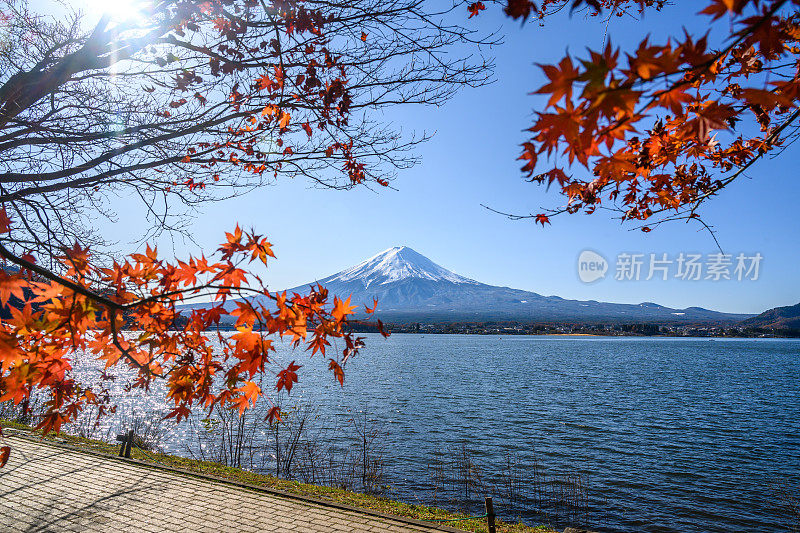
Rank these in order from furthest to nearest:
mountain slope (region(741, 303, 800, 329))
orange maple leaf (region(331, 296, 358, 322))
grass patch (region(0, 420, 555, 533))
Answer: mountain slope (region(741, 303, 800, 329)) → grass patch (region(0, 420, 555, 533)) → orange maple leaf (region(331, 296, 358, 322))

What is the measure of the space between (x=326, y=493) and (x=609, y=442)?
11862mm

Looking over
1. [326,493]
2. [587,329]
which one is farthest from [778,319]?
[326,493]

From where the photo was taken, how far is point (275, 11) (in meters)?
3.15

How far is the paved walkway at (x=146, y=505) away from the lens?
214 inches

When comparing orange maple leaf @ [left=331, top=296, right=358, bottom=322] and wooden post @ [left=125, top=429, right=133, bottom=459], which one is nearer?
orange maple leaf @ [left=331, top=296, right=358, bottom=322]

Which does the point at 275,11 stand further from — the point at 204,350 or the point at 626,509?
the point at 626,509

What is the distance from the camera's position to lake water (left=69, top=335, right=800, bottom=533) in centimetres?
988

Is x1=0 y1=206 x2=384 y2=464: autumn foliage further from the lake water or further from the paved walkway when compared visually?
the lake water

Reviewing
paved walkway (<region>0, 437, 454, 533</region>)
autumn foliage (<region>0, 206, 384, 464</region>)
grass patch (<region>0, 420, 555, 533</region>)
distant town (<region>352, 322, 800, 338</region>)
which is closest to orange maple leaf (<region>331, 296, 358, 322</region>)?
autumn foliage (<region>0, 206, 384, 464</region>)

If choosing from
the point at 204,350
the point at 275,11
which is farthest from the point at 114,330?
the point at 275,11

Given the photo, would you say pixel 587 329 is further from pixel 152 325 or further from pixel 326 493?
pixel 152 325

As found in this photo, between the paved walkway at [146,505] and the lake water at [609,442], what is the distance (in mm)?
4380

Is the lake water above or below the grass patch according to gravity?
below

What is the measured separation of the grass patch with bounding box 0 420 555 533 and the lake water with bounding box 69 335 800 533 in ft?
7.89
